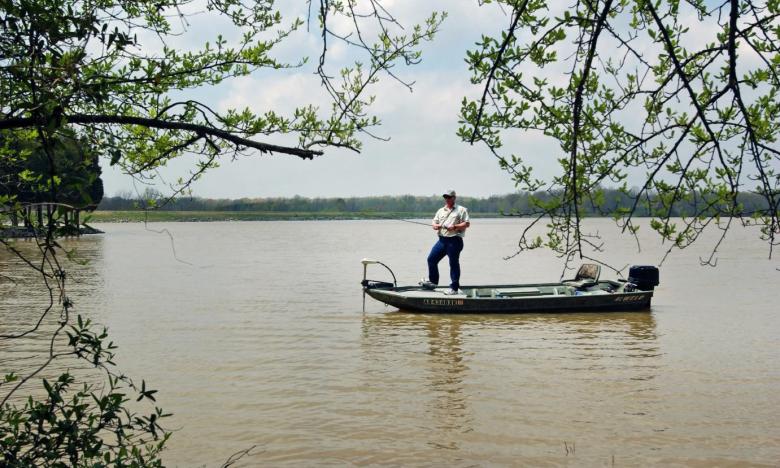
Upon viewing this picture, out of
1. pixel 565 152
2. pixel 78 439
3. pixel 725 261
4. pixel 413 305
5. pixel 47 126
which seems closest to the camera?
pixel 47 126

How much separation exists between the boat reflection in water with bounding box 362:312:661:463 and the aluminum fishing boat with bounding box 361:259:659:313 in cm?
32

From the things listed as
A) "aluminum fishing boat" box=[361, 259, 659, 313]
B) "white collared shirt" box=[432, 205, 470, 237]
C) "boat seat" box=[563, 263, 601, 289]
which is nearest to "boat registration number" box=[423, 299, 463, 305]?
"aluminum fishing boat" box=[361, 259, 659, 313]

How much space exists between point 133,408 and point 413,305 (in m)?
9.70

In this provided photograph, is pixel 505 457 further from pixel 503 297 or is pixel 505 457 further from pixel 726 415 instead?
pixel 503 297

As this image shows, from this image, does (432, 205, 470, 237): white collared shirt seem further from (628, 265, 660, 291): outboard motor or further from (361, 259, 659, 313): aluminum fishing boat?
(628, 265, 660, 291): outboard motor

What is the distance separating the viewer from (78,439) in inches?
173

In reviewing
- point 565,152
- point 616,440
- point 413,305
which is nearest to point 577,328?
point 413,305

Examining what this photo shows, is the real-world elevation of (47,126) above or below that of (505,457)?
above

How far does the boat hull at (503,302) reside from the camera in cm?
1869

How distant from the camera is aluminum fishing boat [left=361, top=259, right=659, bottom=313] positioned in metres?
18.7

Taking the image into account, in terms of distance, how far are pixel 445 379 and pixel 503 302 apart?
6.84 m

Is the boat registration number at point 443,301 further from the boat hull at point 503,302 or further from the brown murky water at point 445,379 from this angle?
the brown murky water at point 445,379

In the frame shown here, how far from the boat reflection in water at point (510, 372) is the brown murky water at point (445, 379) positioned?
5 centimetres

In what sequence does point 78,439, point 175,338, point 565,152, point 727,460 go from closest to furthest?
point 78,439, point 565,152, point 727,460, point 175,338
